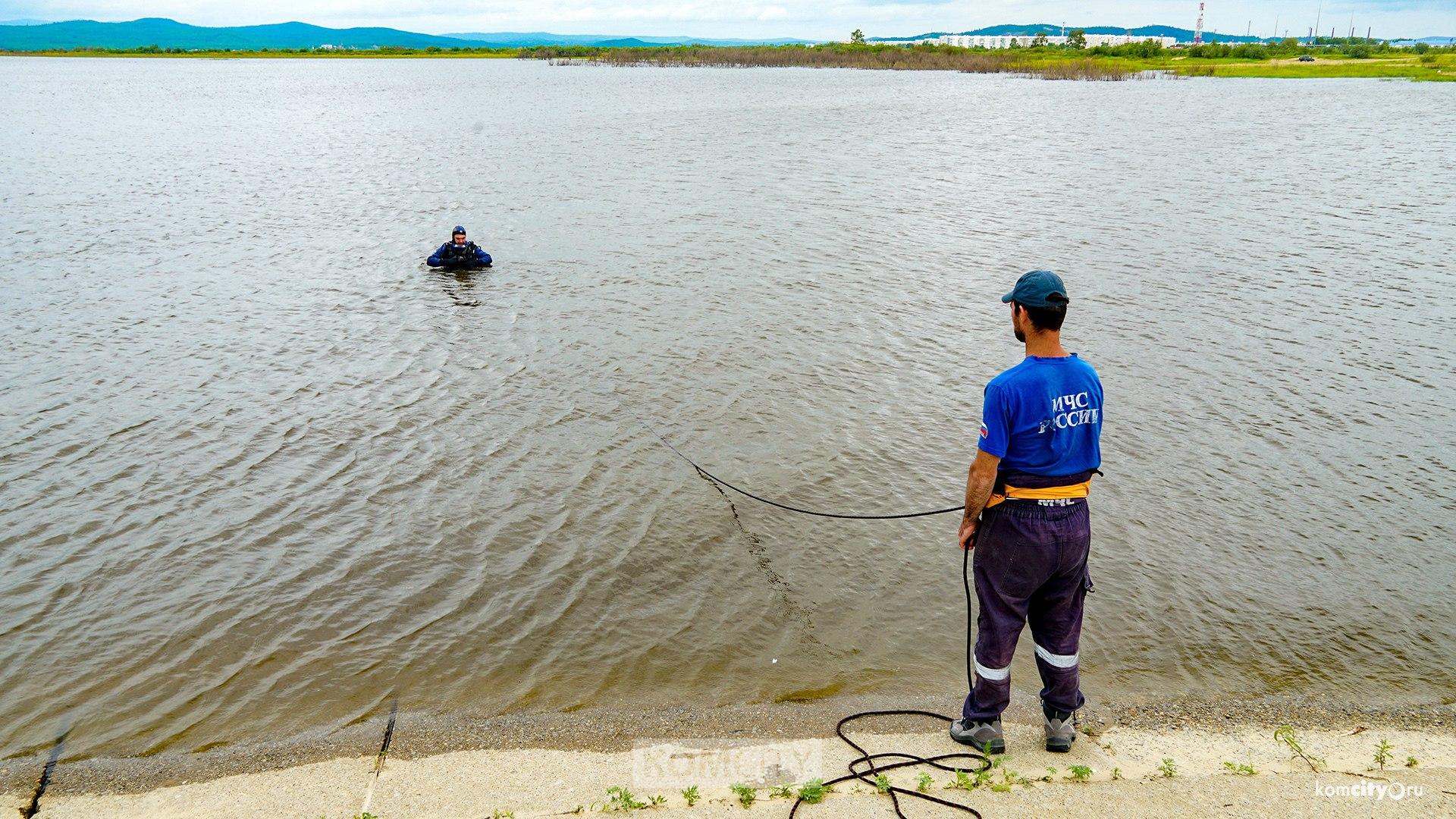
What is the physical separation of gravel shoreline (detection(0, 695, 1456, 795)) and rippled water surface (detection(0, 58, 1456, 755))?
212 millimetres

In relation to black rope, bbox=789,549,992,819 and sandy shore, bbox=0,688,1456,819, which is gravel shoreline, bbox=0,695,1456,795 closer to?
sandy shore, bbox=0,688,1456,819

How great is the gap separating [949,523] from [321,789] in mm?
6100

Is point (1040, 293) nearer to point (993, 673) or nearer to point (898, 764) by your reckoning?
point (993, 673)

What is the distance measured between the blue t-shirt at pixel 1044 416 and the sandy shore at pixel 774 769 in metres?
1.82

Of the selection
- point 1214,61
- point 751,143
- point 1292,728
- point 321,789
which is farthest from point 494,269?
point 1214,61

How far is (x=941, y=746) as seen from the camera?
548 cm

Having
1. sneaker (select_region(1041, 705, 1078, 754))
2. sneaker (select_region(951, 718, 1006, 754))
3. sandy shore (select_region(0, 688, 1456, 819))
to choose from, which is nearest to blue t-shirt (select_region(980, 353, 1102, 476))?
sneaker (select_region(1041, 705, 1078, 754))

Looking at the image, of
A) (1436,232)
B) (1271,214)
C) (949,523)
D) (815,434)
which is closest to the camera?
(949,523)

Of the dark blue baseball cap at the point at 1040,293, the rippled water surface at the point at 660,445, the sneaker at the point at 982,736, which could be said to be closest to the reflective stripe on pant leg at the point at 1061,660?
the sneaker at the point at 982,736

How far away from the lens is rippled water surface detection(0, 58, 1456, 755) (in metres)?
7.02

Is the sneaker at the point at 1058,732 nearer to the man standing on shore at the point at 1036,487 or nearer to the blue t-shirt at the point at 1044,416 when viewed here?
the man standing on shore at the point at 1036,487

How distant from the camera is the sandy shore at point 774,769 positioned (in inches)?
192

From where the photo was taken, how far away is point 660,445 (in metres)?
10.9

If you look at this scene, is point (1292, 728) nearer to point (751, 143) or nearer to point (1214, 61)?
point (751, 143)
